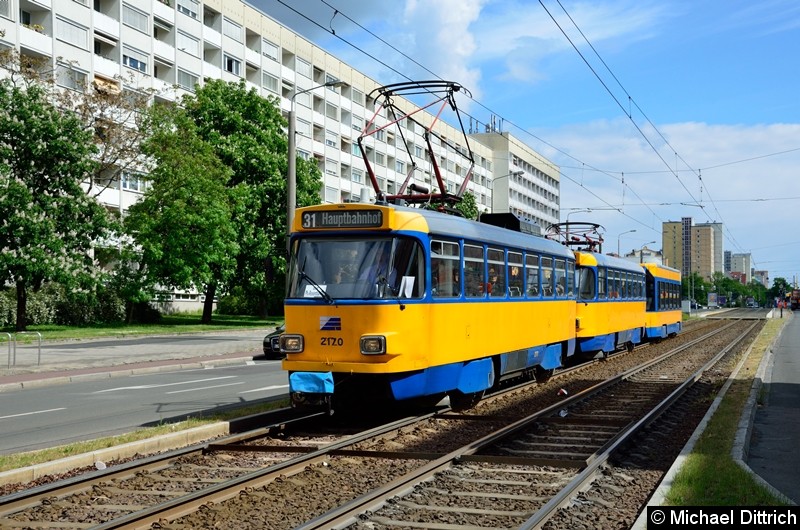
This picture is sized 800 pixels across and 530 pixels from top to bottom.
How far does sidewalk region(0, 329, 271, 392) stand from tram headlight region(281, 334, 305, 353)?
9.64m

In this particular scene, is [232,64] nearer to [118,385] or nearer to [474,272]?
[118,385]

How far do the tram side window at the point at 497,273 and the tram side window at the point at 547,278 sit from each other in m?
2.80

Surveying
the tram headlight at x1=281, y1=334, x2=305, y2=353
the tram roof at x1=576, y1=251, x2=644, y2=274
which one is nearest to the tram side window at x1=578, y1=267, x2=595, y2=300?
the tram roof at x1=576, y1=251, x2=644, y2=274

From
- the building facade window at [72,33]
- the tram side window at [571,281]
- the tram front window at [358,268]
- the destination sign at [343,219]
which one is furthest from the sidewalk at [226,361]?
the building facade window at [72,33]

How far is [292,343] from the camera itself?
11.8 metres

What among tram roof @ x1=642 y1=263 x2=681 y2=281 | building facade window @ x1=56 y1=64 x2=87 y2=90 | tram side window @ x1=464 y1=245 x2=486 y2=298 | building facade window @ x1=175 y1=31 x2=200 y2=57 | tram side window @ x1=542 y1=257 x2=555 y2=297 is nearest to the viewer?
tram side window @ x1=464 y1=245 x2=486 y2=298

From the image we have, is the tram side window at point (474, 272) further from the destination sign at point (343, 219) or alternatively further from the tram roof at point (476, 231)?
the destination sign at point (343, 219)

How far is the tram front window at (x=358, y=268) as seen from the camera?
11.5 meters

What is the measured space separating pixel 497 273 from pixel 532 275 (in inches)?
88.3

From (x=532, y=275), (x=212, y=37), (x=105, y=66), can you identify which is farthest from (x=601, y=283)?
(x=212, y=37)

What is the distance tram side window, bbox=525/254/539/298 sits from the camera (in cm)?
1631

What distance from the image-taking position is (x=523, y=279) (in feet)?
52.6

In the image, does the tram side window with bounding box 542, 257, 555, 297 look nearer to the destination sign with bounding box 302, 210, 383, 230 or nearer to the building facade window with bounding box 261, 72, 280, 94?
the destination sign with bounding box 302, 210, 383, 230

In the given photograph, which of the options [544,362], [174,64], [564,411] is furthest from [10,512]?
[174,64]
